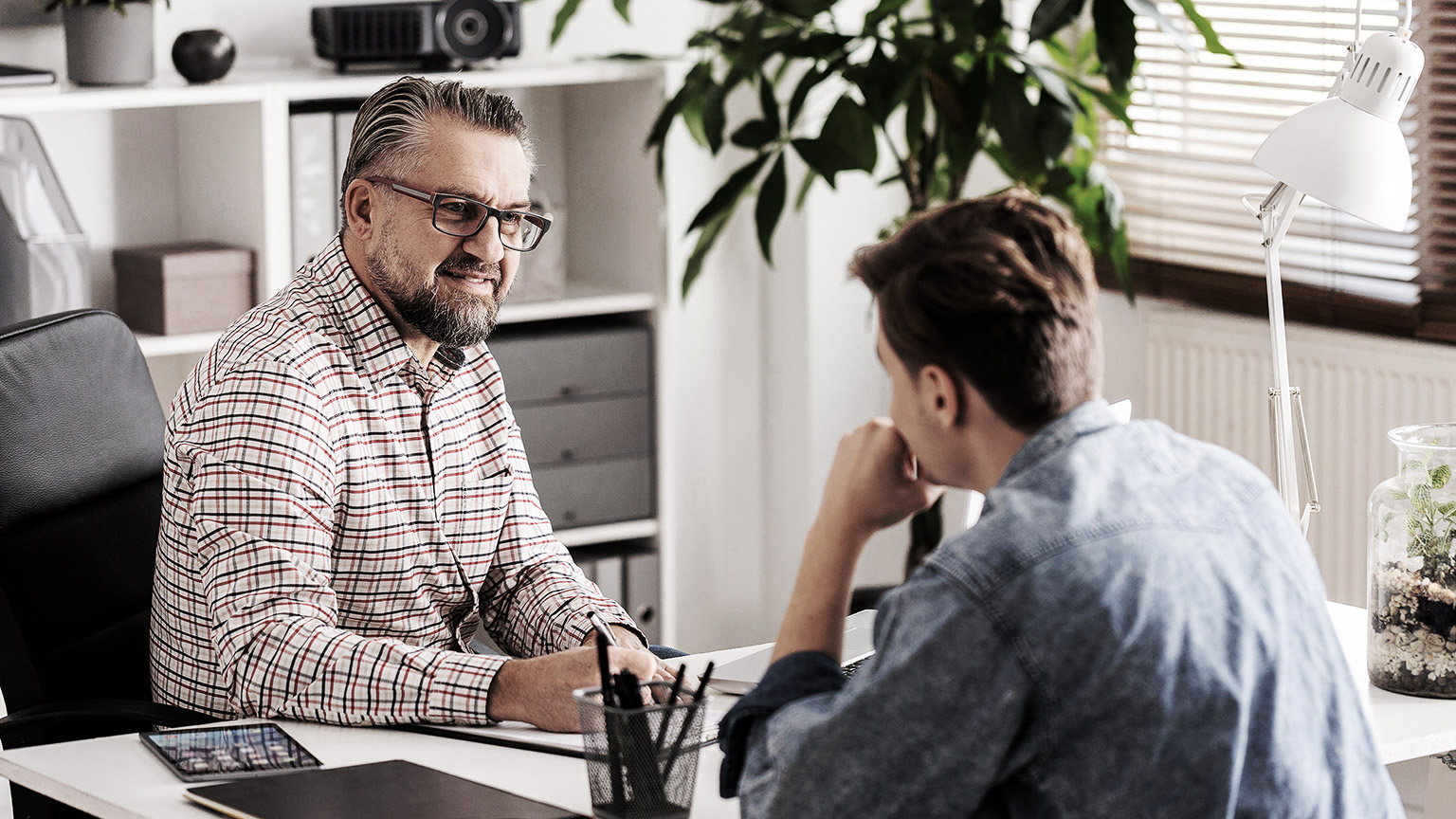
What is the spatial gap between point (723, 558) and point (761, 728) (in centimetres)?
283

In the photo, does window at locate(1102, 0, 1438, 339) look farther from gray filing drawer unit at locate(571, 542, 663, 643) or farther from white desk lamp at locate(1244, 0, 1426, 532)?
white desk lamp at locate(1244, 0, 1426, 532)

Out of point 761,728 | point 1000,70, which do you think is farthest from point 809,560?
point 1000,70

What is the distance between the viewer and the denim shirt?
3.58 ft

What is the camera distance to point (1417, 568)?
5.77 feet

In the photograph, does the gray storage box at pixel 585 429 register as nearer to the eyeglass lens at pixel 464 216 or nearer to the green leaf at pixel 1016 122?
the green leaf at pixel 1016 122

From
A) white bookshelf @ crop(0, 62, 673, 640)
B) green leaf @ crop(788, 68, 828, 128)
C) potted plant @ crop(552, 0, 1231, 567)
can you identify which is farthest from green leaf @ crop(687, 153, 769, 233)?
white bookshelf @ crop(0, 62, 673, 640)

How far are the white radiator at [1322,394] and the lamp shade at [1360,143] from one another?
1273mm

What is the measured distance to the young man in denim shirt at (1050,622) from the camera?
1.09 metres

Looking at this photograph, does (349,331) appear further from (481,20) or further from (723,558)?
(723,558)

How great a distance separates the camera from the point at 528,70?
325cm

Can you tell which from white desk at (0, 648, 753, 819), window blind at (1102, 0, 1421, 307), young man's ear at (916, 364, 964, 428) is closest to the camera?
young man's ear at (916, 364, 964, 428)

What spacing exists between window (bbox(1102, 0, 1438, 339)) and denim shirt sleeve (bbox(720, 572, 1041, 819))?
7.35ft

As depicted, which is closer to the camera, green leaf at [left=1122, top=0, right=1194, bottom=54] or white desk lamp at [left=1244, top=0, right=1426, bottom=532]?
white desk lamp at [left=1244, top=0, right=1426, bottom=532]

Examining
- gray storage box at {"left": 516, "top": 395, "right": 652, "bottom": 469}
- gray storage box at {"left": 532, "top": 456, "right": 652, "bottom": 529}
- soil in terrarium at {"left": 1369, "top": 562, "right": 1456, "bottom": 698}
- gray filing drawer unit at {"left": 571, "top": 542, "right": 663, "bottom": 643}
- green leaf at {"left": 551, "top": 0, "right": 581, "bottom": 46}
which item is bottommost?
gray filing drawer unit at {"left": 571, "top": 542, "right": 663, "bottom": 643}
